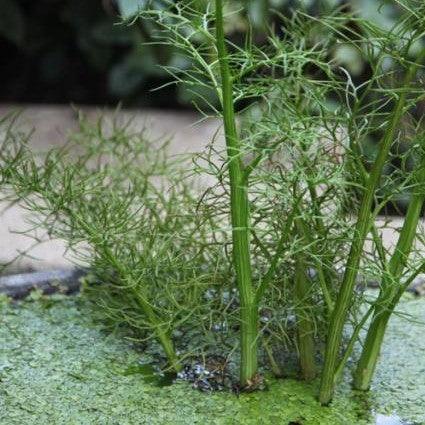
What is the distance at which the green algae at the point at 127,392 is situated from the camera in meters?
1.44

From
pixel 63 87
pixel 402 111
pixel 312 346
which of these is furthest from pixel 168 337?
pixel 63 87

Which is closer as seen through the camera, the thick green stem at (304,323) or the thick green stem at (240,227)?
the thick green stem at (240,227)

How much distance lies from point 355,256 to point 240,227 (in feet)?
0.51

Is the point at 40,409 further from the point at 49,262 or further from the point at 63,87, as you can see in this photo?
the point at 63,87

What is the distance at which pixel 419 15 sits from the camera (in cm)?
128

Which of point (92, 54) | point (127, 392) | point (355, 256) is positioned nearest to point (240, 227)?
point (355, 256)

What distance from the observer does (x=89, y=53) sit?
11.4 feet

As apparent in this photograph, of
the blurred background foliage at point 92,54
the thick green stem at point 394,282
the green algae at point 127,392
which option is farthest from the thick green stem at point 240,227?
the blurred background foliage at point 92,54

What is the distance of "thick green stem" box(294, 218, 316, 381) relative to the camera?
1460mm

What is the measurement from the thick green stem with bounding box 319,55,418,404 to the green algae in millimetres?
58

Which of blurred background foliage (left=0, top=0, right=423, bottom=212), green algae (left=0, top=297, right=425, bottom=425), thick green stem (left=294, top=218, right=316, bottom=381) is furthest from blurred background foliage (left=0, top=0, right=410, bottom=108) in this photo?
thick green stem (left=294, top=218, right=316, bottom=381)

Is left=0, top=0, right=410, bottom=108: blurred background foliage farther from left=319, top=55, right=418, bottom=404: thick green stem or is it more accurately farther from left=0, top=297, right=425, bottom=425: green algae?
left=319, top=55, right=418, bottom=404: thick green stem

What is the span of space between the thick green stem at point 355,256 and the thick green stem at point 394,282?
47mm

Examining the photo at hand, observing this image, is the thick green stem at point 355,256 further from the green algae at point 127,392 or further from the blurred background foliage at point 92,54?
the blurred background foliage at point 92,54
